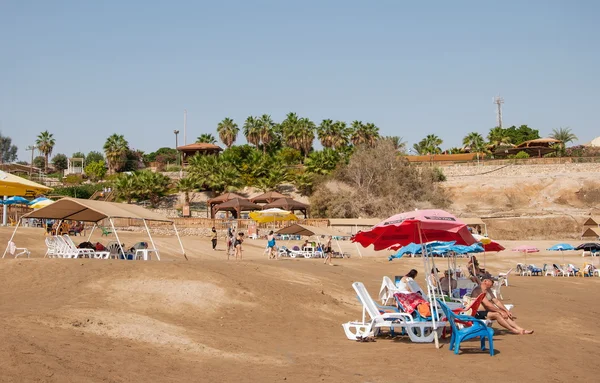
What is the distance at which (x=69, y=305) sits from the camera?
10.4m

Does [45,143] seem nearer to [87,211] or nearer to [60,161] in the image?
[60,161]

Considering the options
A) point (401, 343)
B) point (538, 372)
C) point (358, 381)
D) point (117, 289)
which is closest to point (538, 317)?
point (401, 343)

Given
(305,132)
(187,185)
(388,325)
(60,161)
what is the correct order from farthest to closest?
(60,161) → (305,132) → (187,185) → (388,325)

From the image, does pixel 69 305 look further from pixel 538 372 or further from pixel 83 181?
pixel 83 181

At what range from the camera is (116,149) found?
74438mm

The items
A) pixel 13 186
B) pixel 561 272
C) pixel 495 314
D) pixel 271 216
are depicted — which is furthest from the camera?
pixel 271 216

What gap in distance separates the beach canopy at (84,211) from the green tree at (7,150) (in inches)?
5036

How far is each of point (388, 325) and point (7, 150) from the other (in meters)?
145

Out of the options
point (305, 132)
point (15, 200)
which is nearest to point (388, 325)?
point (15, 200)

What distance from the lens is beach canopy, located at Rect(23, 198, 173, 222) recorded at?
56.5 feet

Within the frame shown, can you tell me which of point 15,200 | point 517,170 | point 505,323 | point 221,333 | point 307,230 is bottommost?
point 505,323

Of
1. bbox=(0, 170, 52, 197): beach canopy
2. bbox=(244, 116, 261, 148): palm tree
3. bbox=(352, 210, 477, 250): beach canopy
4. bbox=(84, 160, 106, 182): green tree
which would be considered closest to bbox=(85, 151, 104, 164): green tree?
bbox=(84, 160, 106, 182): green tree

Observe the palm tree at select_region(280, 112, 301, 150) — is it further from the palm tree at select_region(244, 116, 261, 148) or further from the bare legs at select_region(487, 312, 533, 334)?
the bare legs at select_region(487, 312, 533, 334)

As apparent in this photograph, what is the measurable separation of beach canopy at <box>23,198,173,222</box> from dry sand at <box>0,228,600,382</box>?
7.56 ft
